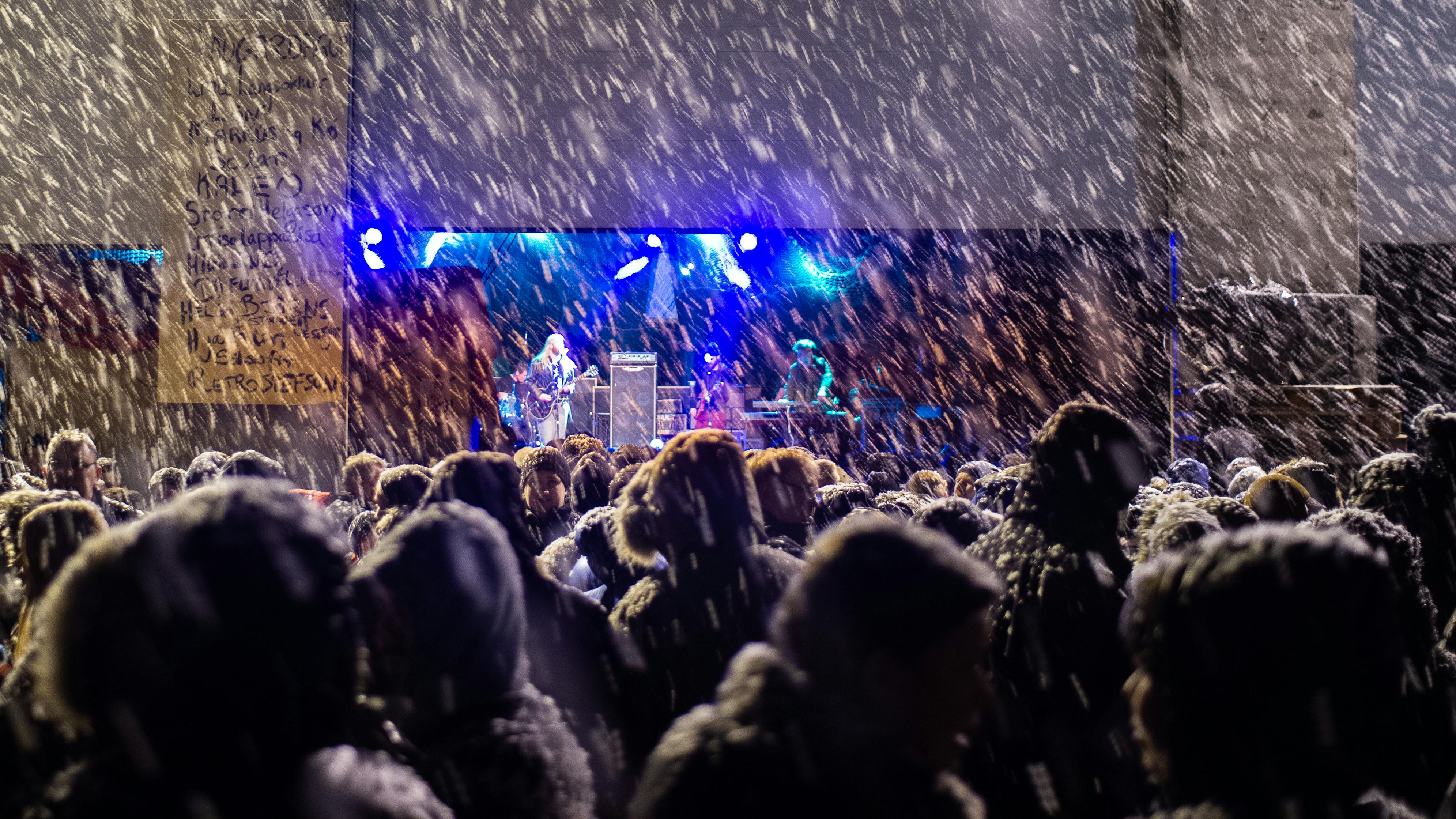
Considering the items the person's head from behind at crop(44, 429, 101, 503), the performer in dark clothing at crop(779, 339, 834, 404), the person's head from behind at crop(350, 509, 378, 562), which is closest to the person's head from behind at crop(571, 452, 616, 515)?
the person's head from behind at crop(350, 509, 378, 562)

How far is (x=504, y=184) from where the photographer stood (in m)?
9.11

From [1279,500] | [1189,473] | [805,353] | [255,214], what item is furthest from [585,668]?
[805,353]

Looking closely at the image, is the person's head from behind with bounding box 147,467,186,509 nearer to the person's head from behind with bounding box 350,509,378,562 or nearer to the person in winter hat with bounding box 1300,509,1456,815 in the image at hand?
the person's head from behind with bounding box 350,509,378,562

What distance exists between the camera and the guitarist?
38.3 ft

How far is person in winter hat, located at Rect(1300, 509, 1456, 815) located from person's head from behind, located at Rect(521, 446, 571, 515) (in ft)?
8.34

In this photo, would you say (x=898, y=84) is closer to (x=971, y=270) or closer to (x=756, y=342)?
(x=971, y=270)

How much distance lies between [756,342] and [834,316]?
5.03 ft

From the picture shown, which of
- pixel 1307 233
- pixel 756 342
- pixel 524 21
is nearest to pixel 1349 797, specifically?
pixel 524 21

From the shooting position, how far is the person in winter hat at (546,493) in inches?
147

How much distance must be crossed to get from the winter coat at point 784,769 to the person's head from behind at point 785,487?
1827mm

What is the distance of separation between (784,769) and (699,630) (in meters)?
1.11

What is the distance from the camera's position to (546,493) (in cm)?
373

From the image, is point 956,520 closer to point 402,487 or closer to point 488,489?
point 488,489

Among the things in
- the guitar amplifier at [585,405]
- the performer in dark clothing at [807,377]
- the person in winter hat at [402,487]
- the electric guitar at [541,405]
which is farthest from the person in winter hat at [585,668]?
the guitar amplifier at [585,405]
